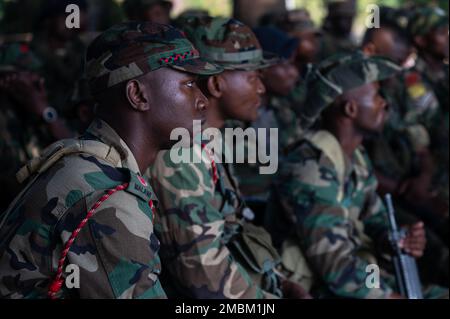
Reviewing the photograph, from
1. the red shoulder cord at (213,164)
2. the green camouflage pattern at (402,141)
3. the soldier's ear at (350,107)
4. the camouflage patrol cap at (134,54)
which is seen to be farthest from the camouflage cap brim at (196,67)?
the green camouflage pattern at (402,141)

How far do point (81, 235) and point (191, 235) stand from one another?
33.4 inches

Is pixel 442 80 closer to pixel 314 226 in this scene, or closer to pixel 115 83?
pixel 314 226

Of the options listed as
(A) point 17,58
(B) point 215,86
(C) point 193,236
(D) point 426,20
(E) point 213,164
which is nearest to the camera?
(C) point 193,236

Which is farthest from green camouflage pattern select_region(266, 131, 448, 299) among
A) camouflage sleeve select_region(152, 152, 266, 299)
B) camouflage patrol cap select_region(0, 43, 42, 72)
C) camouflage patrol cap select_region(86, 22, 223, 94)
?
camouflage patrol cap select_region(0, 43, 42, 72)

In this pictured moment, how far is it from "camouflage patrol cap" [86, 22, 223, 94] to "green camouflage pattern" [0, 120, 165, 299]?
0.30 metres

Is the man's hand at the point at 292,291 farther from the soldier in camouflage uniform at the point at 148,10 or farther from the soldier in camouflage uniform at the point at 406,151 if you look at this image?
the soldier in camouflage uniform at the point at 148,10

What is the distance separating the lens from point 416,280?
3320 millimetres

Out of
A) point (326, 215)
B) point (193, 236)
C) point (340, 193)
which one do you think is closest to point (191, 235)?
point (193, 236)

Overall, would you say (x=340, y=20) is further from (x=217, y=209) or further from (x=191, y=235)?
(x=191, y=235)

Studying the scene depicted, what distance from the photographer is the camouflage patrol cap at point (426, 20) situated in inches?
208

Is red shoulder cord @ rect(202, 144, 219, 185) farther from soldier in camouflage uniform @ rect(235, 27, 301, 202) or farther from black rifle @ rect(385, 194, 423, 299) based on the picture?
black rifle @ rect(385, 194, 423, 299)

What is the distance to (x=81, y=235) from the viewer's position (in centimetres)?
170

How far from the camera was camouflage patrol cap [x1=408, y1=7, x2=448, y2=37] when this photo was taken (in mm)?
5281
